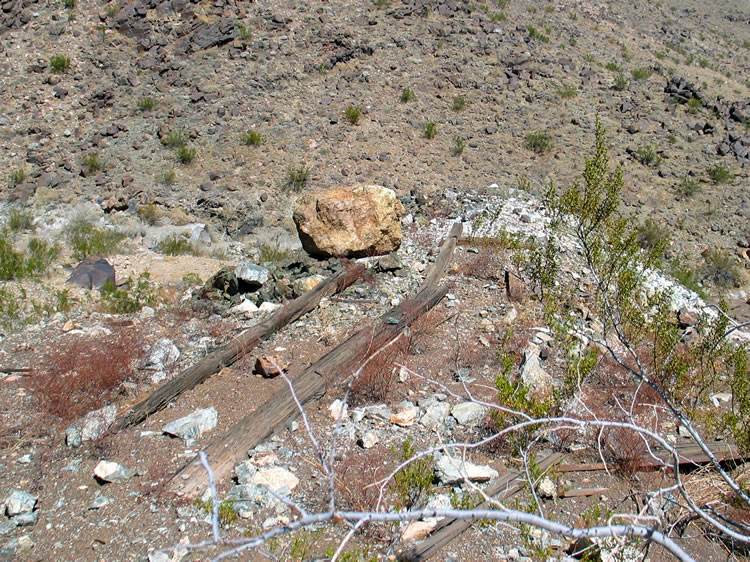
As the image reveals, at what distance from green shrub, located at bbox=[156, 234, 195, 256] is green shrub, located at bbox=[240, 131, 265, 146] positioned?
11.0ft

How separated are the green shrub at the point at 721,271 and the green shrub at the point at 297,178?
22.9 feet

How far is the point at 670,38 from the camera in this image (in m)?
21.5

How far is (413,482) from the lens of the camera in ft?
12.7

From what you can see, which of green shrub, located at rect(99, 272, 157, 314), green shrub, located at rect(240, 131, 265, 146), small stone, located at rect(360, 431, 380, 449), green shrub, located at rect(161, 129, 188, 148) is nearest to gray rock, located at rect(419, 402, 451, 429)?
small stone, located at rect(360, 431, 380, 449)

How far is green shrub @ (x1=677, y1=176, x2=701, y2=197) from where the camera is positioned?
11.4 meters

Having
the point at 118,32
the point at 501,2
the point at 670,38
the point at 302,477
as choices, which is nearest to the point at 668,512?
the point at 302,477

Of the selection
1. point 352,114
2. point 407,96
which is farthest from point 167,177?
point 407,96

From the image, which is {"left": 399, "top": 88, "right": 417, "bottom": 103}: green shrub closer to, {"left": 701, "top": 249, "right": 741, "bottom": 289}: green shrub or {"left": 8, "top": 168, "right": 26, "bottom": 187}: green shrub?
{"left": 701, "top": 249, "right": 741, "bottom": 289}: green shrub

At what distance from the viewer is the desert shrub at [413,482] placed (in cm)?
372

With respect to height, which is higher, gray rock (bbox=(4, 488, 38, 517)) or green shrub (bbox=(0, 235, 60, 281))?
gray rock (bbox=(4, 488, 38, 517))

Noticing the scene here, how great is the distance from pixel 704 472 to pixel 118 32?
50.1 ft

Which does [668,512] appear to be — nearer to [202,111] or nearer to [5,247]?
[5,247]

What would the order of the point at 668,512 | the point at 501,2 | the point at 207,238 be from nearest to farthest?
1. the point at 668,512
2. the point at 207,238
3. the point at 501,2

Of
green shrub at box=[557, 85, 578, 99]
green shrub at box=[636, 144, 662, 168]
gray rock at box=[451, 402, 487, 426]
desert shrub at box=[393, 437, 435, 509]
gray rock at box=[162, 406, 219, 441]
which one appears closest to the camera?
desert shrub at box=[393, 437, 435, 509]
